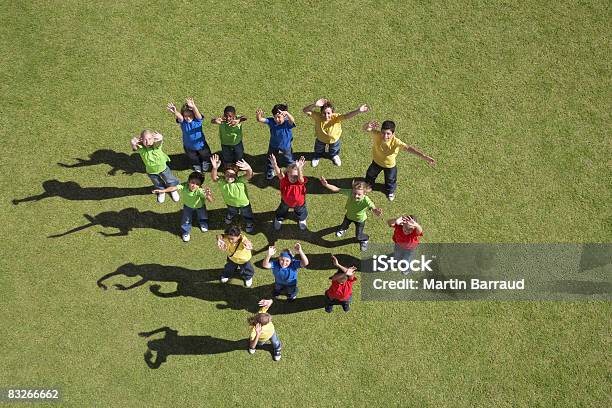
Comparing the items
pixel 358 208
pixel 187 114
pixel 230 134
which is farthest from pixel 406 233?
pixel 187 114

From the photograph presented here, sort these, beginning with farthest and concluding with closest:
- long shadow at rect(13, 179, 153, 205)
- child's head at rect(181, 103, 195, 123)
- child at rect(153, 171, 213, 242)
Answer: long shadow at rect(13, 179, 153, 205), child's head at rect(181, 103, 195, 123), child at rect(153, 171, 213, 242)

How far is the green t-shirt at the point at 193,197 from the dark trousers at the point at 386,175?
13.1 feet

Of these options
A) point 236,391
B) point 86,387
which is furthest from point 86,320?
point 236,391

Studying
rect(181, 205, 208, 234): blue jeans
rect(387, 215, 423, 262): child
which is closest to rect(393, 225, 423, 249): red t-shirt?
rect(387, 215, 423, 262): child

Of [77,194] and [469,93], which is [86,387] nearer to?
[77,194]

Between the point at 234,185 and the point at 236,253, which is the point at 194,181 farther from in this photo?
the point at 236,253

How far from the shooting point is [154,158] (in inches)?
443

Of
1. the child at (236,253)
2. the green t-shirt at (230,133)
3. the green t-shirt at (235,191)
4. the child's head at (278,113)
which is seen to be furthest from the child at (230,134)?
the child at (236,253)

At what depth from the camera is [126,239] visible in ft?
39.4

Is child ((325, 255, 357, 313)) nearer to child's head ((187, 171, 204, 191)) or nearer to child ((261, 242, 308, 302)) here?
child ((261, 242, 308, 302))

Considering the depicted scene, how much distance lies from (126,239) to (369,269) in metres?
5.90

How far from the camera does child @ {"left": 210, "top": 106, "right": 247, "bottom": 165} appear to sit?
11.1 m

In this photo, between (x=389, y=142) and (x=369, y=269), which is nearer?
(x=389, y=142)

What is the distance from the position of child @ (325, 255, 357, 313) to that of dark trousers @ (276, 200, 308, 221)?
4.70 feet
